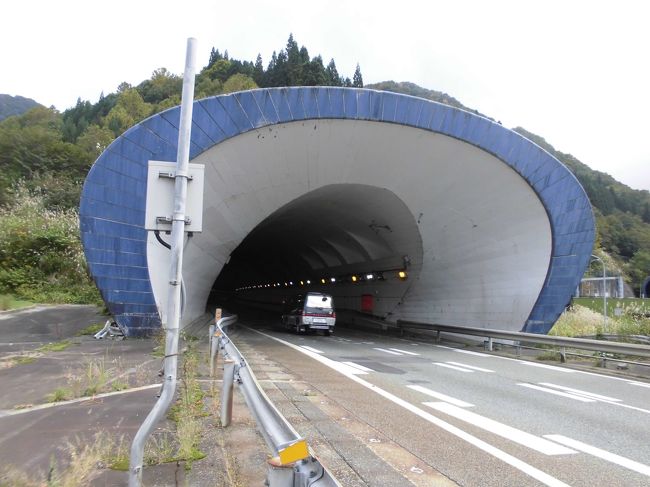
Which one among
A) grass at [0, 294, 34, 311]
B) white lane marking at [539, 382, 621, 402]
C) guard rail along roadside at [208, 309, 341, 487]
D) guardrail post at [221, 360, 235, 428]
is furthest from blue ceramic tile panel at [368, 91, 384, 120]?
grass at [0, 294, 34, 311]

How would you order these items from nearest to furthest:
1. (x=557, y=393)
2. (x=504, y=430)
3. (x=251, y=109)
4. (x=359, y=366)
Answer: (x=504, y=430), (x=557, y=393), (x=359, y=366), (x=251, y=109)

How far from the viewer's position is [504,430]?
21.5 feet

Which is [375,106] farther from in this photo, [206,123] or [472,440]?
[472,440]

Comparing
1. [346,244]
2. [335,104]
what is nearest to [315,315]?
[346,244]

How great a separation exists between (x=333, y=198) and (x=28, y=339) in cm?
1449

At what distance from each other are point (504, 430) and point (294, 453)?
4.69m

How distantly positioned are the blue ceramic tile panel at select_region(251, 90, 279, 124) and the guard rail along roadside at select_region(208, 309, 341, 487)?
43.8 feet

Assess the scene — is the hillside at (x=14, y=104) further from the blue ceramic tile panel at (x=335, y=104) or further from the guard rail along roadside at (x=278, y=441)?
the guard rail along roadside at (x=278, y=441)

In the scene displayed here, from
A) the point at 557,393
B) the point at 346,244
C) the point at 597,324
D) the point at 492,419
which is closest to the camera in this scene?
the point at 492,419

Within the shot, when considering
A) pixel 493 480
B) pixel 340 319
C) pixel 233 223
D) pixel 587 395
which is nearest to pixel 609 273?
pixel 340 319

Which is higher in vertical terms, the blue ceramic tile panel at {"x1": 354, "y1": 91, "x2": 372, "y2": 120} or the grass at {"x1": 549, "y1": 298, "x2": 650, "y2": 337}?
the blue ceramic tile panel at {"x1": 354, "y1": 91, "x2": 372, "y2": 120}

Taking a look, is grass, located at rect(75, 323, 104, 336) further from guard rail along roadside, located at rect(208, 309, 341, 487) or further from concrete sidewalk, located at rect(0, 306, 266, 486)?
guard rail along roadside, located at rect(208, 309, 341, 487)

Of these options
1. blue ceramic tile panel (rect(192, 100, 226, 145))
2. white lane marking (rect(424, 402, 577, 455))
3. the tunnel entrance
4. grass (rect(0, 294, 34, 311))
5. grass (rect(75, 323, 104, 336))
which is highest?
blue ceramic tile panel (rect(192, 100, 226, 145))

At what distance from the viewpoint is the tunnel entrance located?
79.8ft
